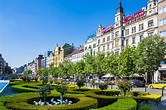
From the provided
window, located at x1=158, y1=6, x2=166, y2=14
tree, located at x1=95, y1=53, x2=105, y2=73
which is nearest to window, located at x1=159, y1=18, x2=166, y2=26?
window, located at x1=158, y1=6, x2=166, y2=14

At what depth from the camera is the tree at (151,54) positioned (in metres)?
44.2

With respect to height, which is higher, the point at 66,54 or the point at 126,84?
the point at 66,54

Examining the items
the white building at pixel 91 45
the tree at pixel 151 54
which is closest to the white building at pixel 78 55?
the white building at pixel 91 45

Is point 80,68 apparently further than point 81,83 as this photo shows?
Yes

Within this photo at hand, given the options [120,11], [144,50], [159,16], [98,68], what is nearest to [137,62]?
[144,50]

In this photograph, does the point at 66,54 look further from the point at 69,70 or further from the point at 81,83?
the point at 81,83

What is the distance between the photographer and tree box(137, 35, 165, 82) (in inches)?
1740

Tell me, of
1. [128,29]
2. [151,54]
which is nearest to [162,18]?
[151,54]

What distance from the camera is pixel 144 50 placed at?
45.1 meters

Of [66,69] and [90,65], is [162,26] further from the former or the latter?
[66,69]

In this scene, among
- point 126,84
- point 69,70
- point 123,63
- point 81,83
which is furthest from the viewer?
point 69,70

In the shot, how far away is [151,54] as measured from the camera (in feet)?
145

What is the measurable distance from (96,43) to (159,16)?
3443cm

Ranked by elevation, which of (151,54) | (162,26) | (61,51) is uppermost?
(61,51)
